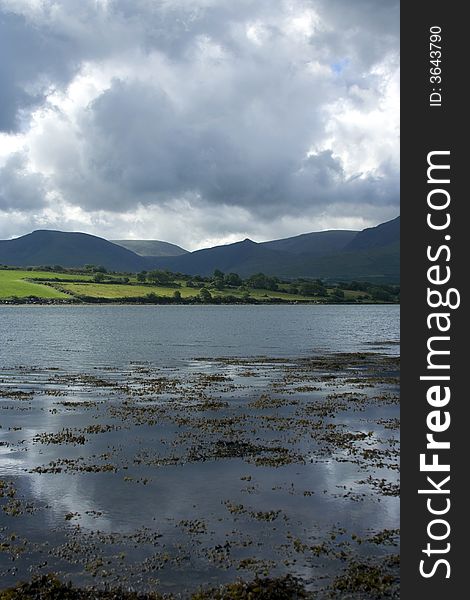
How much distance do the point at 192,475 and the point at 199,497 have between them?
3.17 metres

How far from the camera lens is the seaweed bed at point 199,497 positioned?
59.7 ft

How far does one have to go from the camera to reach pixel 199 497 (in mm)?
25250

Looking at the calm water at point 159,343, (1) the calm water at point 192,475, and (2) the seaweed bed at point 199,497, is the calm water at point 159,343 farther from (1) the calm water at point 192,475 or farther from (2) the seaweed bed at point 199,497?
(2) the seaweed bed at point 199,497

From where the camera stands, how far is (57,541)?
20.6 metres

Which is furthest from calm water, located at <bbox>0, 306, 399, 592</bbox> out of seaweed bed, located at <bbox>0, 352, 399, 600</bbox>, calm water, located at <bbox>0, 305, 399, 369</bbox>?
calm water, located at <bbox>0, 305, 399, 369</bbox>

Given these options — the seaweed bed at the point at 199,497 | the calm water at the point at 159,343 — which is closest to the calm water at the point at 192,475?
the seaweed bed at the point at 199,497

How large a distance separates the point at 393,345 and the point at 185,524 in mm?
98948

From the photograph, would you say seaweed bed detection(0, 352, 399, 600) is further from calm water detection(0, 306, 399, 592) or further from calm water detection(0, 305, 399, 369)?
calm water detection(0, 305, 399, 369)

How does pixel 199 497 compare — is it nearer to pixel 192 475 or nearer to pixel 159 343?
pixel 192 475

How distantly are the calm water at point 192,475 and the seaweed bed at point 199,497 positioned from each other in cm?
8

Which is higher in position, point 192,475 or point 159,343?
point 192,475

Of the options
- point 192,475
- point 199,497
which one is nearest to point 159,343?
point 192,475

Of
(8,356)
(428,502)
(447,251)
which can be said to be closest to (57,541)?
(428,502)

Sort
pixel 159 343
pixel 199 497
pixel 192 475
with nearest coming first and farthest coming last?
1. pixel 199 497
2. pixel 192 475
3. pixel 159 343
